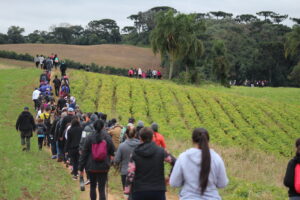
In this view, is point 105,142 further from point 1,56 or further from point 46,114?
point 1,56

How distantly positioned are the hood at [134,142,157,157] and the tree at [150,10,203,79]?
50.1m

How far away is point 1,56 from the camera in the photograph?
211 feet

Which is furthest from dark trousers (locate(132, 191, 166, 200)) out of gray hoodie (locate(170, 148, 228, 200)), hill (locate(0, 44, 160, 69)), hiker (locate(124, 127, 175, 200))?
hill (locate(0, 44, 160, 69))

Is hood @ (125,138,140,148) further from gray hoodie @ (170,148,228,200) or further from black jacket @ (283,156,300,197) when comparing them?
gray hoodie @ (170,148,228,200)

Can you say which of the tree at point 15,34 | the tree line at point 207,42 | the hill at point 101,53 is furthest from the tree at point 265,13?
the tree at point 15,34

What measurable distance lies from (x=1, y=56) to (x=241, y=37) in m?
44.8

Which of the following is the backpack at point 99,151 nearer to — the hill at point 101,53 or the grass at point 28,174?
the grass at point 28,174

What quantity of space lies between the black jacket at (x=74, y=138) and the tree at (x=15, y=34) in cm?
10350

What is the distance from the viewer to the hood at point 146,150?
6809 mm

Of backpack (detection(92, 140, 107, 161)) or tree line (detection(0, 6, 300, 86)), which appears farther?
tree line (detection(0, 6, 300, 86))

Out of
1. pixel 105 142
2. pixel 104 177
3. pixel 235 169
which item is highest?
pixel 105 142

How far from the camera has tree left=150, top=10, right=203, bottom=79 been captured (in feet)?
186

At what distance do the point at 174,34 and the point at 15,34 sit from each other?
64483 millimetres

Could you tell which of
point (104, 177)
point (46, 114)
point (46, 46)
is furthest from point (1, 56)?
point (104, 177)
